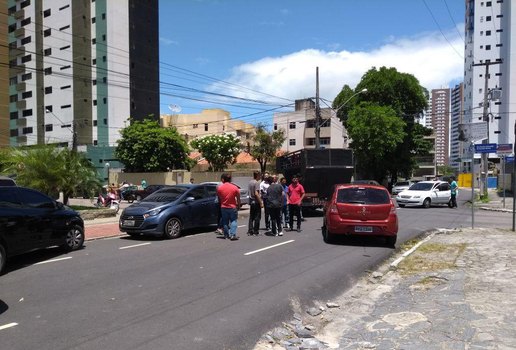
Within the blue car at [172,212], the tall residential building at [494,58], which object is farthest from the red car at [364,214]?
the tall residential building at [494,58]

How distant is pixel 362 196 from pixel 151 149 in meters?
33.4

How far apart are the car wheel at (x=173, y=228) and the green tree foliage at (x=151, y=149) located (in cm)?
3001

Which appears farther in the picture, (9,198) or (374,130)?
(374,130)

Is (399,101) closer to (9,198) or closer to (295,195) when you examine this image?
(295,195)

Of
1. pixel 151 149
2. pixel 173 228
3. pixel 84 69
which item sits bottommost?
pixel 173 228

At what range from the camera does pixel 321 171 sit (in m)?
19.0

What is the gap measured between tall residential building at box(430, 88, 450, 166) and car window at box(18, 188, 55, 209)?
86.6 metres

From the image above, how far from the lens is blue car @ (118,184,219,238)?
11.9 meters

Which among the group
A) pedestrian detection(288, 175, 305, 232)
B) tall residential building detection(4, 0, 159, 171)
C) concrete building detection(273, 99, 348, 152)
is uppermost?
tall residential building detection(4, 0, 159, 171)

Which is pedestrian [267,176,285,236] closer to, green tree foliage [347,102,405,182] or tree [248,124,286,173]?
green tree foliage [347,102,405,182]

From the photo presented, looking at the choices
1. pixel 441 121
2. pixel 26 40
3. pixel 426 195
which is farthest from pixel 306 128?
pixel 441 121

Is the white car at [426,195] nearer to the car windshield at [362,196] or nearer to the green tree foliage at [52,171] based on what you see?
the car windshield at [362,196]

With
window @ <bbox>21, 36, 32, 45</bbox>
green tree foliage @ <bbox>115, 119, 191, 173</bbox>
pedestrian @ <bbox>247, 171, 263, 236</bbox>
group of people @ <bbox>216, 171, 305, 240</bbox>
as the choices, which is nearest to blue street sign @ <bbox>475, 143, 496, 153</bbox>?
group of people @ <bbox>216, 171, 305, 240</bbox>

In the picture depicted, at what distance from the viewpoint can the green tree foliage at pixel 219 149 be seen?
49.3m
